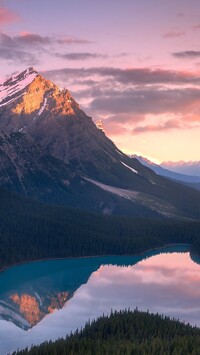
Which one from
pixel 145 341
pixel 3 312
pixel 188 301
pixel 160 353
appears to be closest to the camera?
pixel 160 353

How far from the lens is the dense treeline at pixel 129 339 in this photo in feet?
333

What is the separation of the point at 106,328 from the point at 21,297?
243ft

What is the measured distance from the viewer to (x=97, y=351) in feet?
328

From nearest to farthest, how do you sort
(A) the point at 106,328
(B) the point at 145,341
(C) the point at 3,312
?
(B) the point at 145,341
(A) the point at 106,328
(C) the point at 3,312

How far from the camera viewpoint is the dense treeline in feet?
333

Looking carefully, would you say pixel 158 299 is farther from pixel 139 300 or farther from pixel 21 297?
pixel 21 297

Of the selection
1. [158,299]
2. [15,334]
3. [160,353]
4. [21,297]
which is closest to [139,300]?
[158,299]

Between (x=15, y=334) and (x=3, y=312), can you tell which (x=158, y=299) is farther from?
(x=15, y=334)

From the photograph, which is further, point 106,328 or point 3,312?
point 3,312

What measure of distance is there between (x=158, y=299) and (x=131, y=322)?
63.6 meters

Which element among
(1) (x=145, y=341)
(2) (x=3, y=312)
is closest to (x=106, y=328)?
(1) (x=145, y=341)

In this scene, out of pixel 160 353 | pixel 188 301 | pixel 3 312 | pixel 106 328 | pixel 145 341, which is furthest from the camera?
pixel 188 301

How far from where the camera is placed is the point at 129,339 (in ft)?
379

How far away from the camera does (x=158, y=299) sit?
621ft
